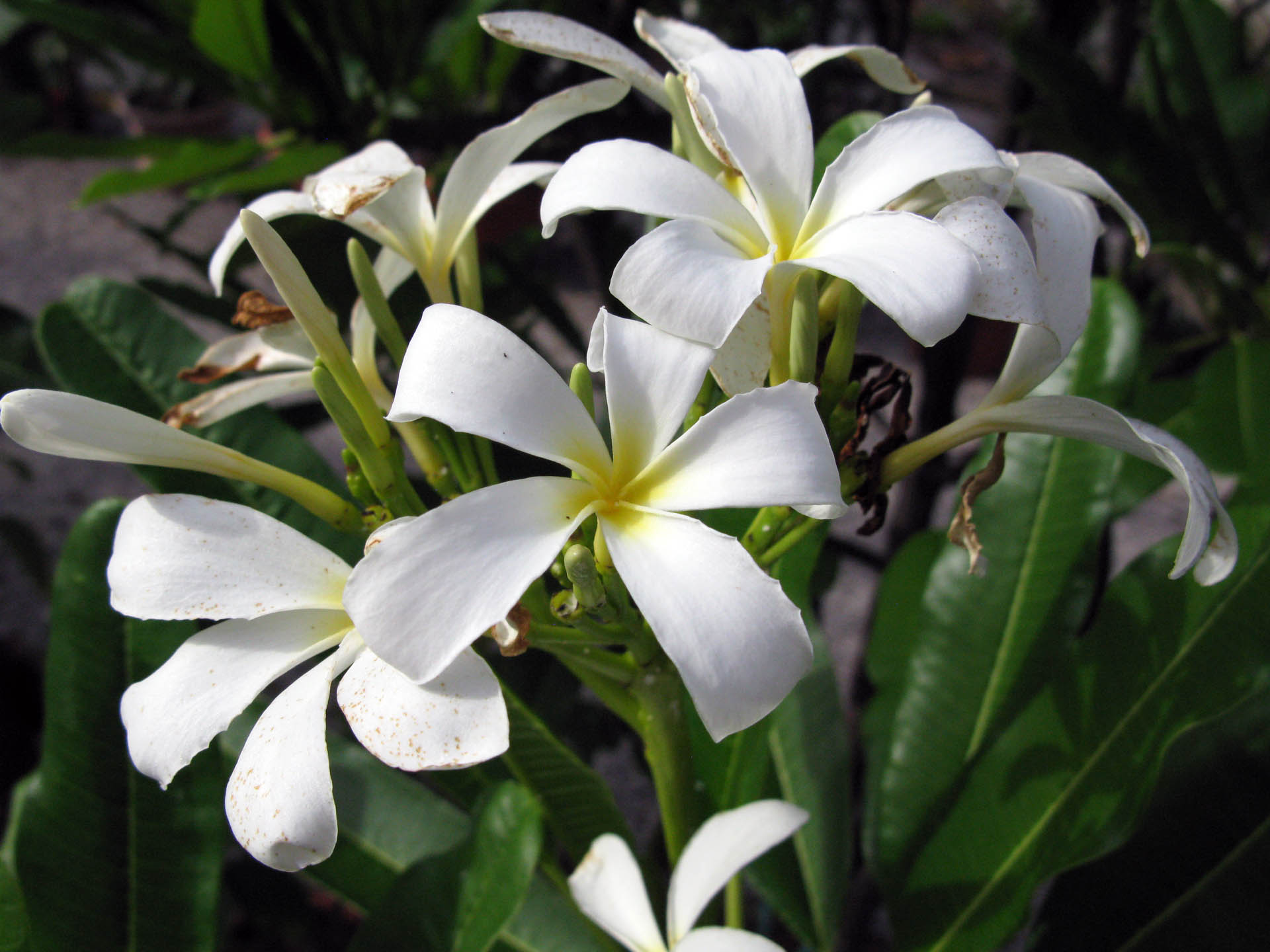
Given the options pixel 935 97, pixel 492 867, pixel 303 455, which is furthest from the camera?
pixel 935 97

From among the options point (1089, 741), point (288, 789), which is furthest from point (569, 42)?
point (1089, 741)

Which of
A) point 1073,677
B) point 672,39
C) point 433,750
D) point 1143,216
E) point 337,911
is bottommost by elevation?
point 337,911

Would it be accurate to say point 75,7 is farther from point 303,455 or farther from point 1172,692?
point 1172,692

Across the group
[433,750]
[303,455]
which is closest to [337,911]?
[303,455]

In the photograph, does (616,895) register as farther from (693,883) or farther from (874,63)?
(874,63)

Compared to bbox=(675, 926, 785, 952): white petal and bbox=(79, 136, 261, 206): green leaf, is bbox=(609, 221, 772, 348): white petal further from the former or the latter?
bbox=(79, 136, 261, 206): green leaf

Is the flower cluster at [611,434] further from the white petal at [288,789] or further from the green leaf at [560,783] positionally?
the green leaf at [560,783]

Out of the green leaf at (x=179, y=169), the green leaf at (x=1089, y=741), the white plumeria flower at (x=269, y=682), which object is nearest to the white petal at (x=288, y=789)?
the white plumeria flower at (x=269, y=682)

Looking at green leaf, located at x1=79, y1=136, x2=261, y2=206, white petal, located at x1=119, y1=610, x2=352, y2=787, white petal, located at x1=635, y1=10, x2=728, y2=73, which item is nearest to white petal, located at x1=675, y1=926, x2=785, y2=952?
white petal, located at x1=119, y1=610, x2=352, y2=787
